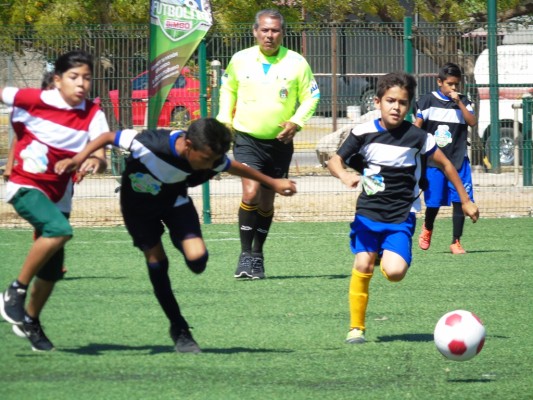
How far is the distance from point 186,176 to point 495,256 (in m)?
5.52

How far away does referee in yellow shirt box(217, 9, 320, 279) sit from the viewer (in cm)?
947

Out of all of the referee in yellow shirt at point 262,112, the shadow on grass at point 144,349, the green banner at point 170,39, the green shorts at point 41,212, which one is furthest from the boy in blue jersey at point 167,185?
the green banner at point 170,39

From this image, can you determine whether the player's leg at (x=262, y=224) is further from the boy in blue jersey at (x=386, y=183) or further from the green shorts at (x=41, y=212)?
the green shorts at (x=41, y=212)

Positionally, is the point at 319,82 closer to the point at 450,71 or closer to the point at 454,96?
the point at 454,96

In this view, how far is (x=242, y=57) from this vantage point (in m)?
9.65

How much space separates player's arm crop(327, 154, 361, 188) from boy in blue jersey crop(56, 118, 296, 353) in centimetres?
37

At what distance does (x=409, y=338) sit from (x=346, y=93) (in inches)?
304

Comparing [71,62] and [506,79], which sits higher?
[506,79]

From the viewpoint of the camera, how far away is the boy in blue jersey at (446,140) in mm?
11227

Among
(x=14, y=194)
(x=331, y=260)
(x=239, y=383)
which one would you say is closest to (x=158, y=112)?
(x=331, y=260)

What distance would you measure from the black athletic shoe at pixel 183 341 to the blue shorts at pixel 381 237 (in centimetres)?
128

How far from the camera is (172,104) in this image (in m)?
14.1

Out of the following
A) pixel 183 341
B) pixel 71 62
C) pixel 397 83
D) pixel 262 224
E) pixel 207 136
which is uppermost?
pixel 71 62

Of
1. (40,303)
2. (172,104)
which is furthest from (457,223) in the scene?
(40,303)
